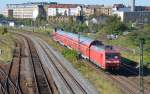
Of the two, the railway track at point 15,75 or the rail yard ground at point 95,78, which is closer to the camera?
the railway track at point 15,75

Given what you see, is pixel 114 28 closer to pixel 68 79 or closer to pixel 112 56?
pixel 112 56

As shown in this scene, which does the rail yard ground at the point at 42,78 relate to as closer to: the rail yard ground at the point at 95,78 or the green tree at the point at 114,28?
the rail yard ground at the point at 95,78

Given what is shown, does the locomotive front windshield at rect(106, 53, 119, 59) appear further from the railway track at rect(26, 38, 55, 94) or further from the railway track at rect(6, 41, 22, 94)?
the railway track at rect(6, 41, 22, 94)

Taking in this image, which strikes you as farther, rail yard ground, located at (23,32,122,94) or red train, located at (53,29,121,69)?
red train, located at (53,29,121,69)

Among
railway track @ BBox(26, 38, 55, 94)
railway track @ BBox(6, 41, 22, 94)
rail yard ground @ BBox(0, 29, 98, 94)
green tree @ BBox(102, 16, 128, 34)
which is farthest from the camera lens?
green tree @ BBox(102, 16, 128, 34)

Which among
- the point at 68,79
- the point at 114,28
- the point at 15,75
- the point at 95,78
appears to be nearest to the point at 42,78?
the point at 68,79

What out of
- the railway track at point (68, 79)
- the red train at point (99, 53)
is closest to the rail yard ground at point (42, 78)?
the railway track at point (68, 79)

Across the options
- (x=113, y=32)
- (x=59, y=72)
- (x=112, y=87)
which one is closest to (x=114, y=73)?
(x=59, y=72)

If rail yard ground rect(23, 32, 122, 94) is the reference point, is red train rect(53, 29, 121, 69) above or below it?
above

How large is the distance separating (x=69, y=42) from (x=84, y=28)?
6591cm

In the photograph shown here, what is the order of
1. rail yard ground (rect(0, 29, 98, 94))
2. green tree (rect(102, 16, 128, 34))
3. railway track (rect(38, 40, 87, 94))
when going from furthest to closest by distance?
1. green tree (rect(102, 16, 128, 34))
2. railway track (rect(38, 40, 87, 94))
3. rail yard ground (rect(0, 29, 98, 94))

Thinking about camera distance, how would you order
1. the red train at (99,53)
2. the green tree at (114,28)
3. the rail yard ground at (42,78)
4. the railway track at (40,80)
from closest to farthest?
the railway track at (40,80), the rail yard ground at (42,78), the red train at (99,53), the green tree at (114,28)

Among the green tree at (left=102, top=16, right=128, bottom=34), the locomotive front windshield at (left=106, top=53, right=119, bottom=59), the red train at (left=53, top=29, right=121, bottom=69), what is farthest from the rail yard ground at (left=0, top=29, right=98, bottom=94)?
the green tree at (left=102, top=16, right=128, bottom=34)

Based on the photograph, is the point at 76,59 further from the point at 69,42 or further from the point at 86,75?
the point at 69,42
